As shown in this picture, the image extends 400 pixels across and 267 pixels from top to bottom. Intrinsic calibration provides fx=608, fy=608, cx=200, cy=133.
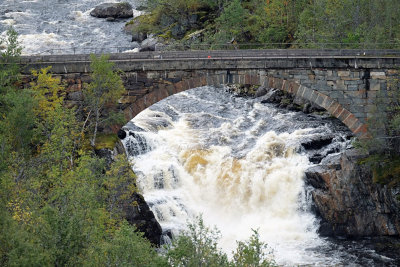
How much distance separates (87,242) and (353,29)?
160 feet

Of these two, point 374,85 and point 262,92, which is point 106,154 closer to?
point 374,85

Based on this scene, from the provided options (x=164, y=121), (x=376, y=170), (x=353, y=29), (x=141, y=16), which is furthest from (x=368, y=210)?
(x=141, y=16)

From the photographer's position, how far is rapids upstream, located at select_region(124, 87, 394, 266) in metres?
43.0

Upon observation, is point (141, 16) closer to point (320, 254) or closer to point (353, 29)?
point (353, 29)

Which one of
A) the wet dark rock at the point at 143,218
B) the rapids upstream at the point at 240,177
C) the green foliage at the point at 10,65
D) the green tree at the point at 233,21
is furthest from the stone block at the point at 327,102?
the green tree at the point at 233,21

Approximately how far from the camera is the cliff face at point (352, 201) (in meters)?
42.0

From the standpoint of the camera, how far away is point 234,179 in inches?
1885

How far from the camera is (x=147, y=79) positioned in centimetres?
4484

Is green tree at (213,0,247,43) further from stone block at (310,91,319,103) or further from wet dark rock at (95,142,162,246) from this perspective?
wet dark rock at (95,142,162,246)

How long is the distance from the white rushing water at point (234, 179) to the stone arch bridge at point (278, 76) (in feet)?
18.6

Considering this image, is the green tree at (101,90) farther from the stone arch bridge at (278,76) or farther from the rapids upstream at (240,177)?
the rapids upstream at (240,177)

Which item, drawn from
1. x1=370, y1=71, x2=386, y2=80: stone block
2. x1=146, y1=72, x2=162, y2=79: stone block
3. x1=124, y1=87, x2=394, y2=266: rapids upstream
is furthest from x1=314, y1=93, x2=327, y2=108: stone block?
x1=146, y1=72, x2=162, y2=79: stone block

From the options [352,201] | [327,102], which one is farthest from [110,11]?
[352,201]

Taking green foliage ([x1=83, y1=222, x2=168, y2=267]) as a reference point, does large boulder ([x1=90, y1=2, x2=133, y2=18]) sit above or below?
above
